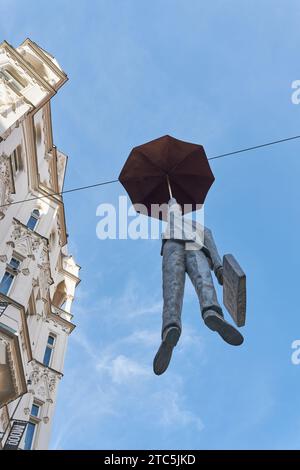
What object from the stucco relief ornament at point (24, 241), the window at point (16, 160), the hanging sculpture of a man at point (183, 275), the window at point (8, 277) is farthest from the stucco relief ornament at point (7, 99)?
the hanging sculpture of a man at point (183, 275)

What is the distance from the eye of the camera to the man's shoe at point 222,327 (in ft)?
11.6

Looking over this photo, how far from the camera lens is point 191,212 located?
5.60 metres

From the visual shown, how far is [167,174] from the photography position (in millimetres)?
5660

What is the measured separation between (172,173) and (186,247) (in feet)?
4.71

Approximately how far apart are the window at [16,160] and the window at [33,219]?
259 cm

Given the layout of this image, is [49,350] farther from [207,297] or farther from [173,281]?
[207,297]

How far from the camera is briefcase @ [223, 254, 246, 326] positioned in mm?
3785

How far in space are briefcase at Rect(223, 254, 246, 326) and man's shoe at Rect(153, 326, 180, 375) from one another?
0.62 m

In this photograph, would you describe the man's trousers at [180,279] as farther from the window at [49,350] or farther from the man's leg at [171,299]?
the window at [49,350]

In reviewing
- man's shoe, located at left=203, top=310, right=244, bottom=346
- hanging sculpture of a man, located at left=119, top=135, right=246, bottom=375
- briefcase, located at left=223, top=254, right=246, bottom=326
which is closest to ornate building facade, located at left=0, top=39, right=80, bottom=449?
hanging sculpture of a man, located at left=119, top=135, right=246, bottom=375

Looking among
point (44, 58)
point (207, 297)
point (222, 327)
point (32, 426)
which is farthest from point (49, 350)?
point (222, 327)
